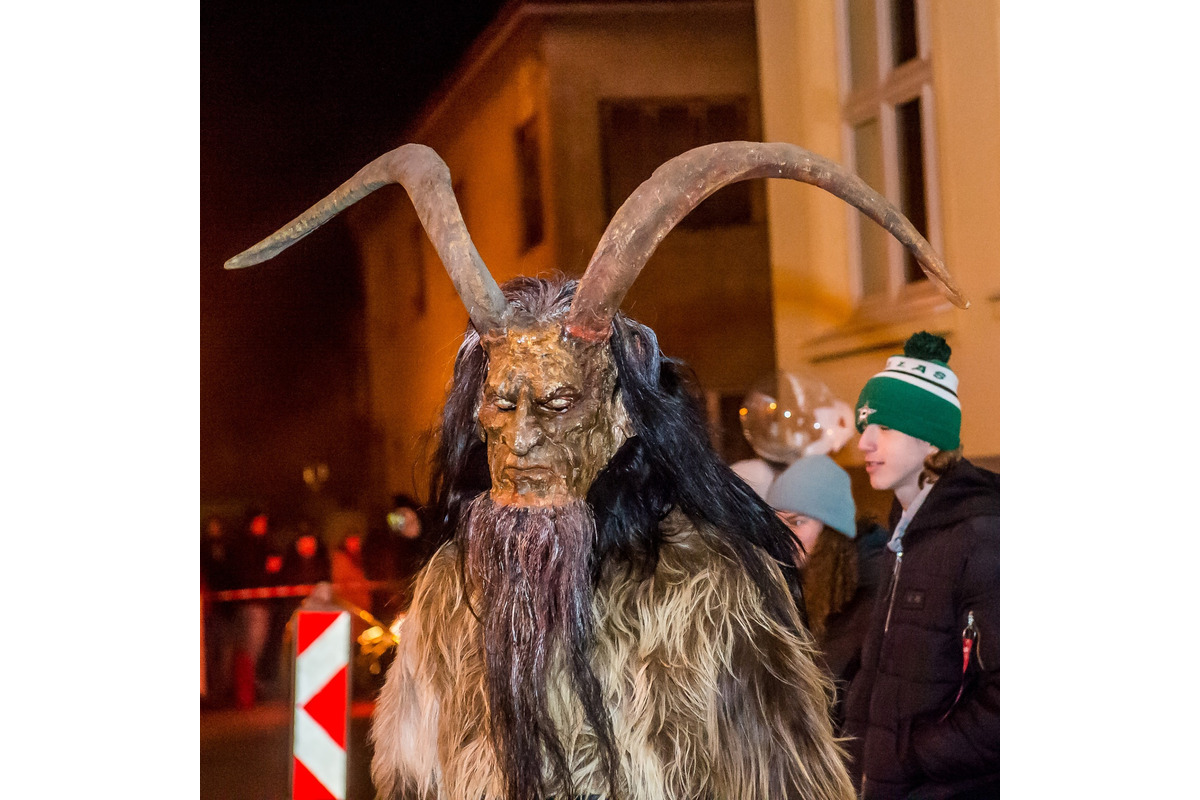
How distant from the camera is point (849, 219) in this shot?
2271 mm

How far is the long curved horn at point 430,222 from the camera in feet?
5.83

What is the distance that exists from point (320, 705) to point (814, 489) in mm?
1144

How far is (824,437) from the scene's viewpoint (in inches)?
88.2

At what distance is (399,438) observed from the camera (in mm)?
2250

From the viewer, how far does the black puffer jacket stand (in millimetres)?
2145

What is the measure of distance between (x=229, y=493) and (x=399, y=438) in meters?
0.39

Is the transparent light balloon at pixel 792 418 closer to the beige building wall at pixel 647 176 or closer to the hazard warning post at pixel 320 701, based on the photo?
the beige building wall at pixel 647 176

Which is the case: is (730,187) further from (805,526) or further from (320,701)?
(320,701)

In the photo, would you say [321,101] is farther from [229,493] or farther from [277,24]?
[229,493]

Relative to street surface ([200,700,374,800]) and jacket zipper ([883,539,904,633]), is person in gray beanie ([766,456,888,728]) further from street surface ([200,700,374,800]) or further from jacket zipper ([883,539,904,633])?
street surface ([200,700,374,800])

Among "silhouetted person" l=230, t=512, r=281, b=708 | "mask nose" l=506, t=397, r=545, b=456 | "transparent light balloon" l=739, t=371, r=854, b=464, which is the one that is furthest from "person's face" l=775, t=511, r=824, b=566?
"silhouetted person" l=230, t=512, r=281, b=708
